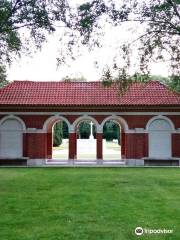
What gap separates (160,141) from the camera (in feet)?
102

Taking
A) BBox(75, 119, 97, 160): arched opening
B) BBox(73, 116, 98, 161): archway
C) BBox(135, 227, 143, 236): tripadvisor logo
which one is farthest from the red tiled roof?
BBox(135, 227, 143, 236): tripadvisor logo

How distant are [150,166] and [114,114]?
14.6 ft

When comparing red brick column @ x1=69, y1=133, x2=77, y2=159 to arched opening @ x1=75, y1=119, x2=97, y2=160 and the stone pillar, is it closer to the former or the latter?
the stone pillar

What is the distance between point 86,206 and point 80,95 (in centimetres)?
1876

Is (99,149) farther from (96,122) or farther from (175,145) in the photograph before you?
(175,145)

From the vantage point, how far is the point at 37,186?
19.6m

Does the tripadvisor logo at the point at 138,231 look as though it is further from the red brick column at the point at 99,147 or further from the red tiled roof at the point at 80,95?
the red brick column at the point at 99,147

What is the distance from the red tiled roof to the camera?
3144 cm

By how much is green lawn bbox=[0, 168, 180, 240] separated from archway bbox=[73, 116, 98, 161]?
29.9ft

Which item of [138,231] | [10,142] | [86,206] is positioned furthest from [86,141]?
[138,231]

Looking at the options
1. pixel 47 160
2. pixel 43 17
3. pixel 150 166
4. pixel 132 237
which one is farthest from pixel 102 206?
pixel 47 160

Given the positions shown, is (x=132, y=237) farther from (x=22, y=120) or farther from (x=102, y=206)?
(x=22, y=120)

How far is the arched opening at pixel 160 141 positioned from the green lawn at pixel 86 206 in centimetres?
749

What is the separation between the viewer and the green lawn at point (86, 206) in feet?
35.8
